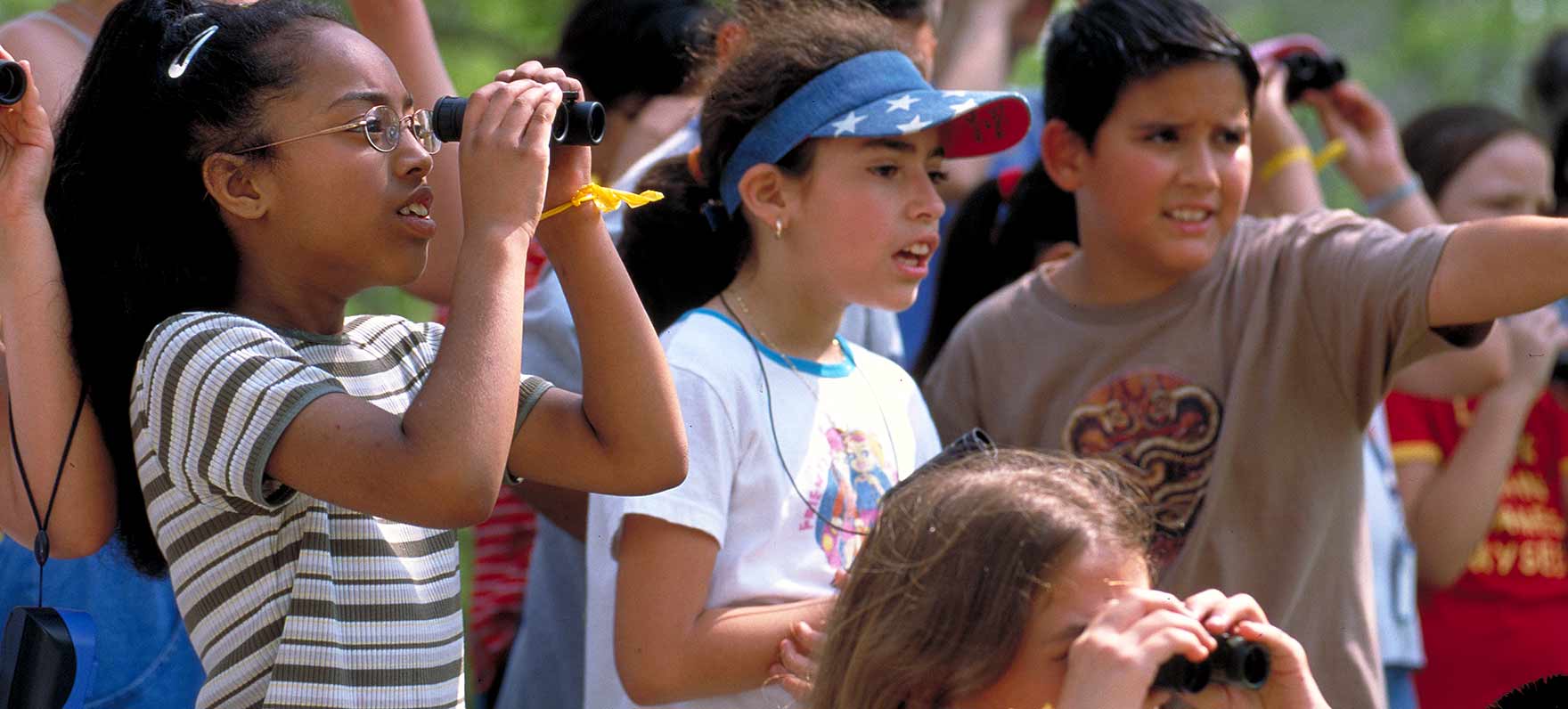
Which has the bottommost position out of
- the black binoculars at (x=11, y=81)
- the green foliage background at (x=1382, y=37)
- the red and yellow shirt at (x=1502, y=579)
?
the green foliage background at (x=1382, y=37)

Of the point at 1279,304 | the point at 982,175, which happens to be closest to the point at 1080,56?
the point at 1279,304

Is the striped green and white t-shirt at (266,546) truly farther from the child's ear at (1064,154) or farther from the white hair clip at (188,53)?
the child's ear at (1064,154)

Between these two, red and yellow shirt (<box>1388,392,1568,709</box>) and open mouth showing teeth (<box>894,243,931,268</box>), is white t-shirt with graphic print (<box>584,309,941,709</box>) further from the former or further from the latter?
red and yellow shirt (<box>1388,392,1568,709</box>)

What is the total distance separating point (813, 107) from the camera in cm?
313

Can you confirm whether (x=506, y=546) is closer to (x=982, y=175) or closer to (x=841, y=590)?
(x=982, y=175)

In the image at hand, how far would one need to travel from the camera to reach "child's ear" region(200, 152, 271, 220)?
89.7 inches

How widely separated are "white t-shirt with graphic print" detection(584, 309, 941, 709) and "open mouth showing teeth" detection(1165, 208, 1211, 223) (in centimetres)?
Answer: 83

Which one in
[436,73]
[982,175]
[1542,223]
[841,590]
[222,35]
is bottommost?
[982,175]

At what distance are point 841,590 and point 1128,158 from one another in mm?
1492

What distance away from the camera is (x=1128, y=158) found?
11.6ft

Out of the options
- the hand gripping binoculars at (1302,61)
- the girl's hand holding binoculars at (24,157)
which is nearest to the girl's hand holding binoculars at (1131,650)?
the girl's hand holding binoculars at (24,157)

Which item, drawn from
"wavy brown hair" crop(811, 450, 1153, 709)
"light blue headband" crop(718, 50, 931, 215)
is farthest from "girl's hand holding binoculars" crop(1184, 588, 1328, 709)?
"light blue headband" crop(718, 50, 931, 215)

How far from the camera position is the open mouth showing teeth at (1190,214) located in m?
3.48

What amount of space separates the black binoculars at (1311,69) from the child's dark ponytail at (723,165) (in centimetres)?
140
